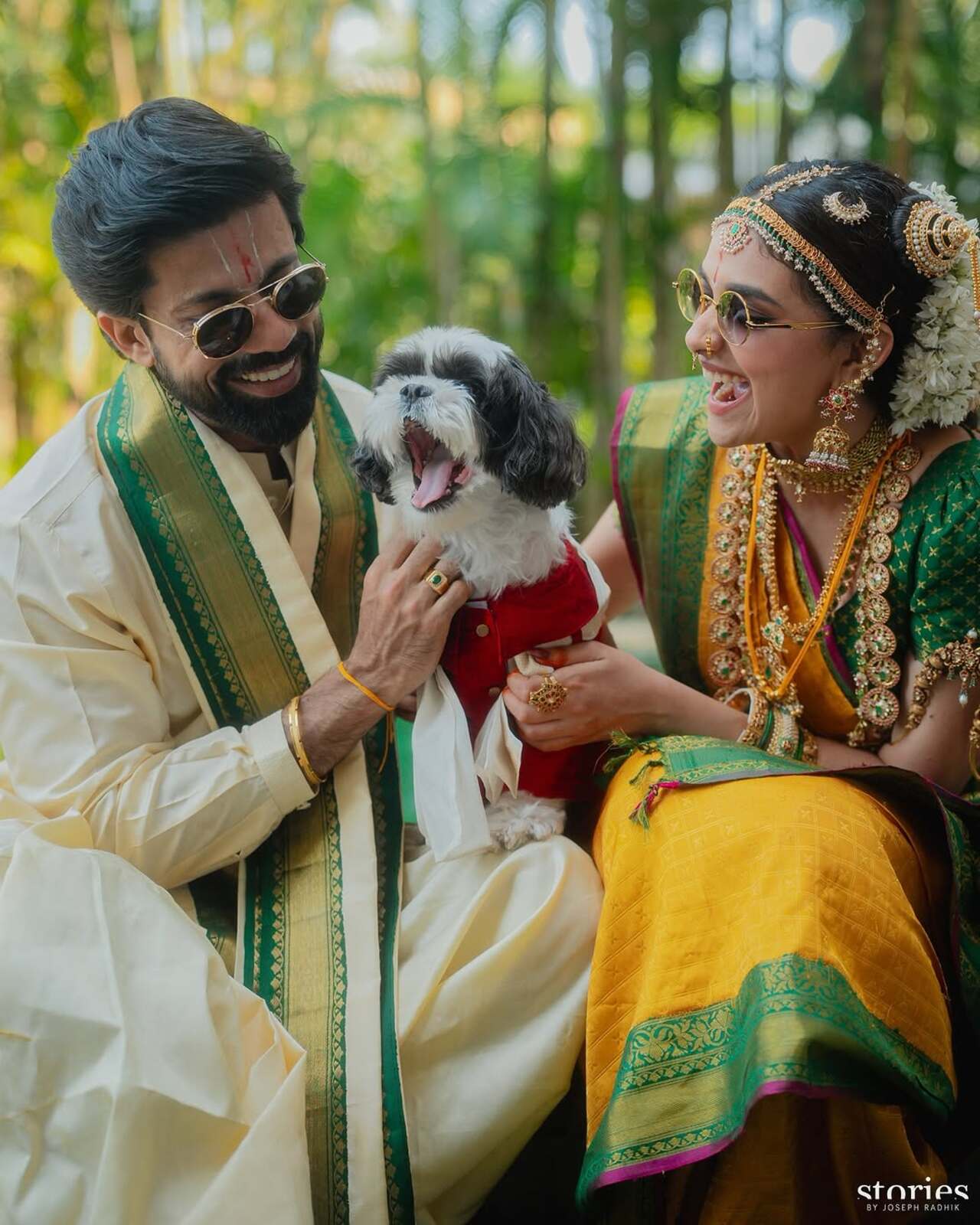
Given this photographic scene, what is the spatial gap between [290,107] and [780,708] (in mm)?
6232

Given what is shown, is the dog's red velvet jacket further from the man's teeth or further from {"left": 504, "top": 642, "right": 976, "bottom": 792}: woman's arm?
the man's teeth

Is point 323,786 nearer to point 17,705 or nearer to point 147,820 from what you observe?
point 147,820

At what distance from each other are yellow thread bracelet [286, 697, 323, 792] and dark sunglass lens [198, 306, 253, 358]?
2.05 ft

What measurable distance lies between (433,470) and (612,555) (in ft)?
2.58

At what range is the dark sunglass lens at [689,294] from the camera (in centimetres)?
217

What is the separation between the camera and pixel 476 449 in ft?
6.21

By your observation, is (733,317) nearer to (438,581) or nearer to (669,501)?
(669,501)

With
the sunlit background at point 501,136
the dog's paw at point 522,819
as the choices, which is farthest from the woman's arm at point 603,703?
the sunlit background at point 501,136

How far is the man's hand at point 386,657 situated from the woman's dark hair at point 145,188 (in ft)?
2.20

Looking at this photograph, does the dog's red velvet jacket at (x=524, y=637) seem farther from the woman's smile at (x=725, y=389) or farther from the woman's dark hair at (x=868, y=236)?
the woman's dark hair at (x=868, y=236)

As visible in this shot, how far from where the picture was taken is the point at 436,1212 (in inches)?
73.3

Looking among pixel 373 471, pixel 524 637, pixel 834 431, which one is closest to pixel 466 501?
pixel 373 471

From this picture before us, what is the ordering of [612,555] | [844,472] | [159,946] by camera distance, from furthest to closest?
[612,555] < [844,472] < [159,946]

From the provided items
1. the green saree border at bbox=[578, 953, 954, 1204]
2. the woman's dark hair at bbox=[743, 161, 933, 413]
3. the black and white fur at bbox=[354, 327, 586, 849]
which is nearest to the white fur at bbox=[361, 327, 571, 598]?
the black and white fur at bbox=[354, 327, 586, 849]
